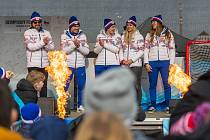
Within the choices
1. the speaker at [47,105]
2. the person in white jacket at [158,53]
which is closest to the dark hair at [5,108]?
the speaker at [47,105]

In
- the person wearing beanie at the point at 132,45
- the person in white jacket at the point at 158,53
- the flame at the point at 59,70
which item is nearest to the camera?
the flame at the point at 59,70

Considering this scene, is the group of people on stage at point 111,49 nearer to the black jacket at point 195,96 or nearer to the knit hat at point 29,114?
the knit hat at point 29,114

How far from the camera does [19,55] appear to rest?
1131 cm

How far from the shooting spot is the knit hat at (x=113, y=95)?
8.96 ft

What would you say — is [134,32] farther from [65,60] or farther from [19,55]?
[19,55]

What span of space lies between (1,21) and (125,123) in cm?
886

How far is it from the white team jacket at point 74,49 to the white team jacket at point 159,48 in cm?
109

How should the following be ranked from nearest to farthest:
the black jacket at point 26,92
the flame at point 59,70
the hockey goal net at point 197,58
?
1. the black jacket at point 26,92
2. the flame at point 59,70
3. the hockey goal net at point 197,58

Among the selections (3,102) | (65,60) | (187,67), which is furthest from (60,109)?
(3,102)

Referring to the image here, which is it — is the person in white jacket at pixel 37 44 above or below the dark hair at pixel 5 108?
above

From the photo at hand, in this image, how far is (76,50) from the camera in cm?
1020

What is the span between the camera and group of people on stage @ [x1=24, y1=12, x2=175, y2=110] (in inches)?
398

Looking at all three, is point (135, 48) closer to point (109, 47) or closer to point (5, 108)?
point (109, 47)

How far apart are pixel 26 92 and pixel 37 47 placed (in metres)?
3.22
